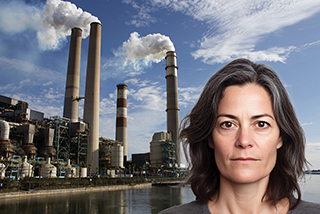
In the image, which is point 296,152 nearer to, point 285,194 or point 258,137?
point 285,194

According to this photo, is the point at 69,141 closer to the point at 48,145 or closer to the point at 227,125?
the point at 48,145

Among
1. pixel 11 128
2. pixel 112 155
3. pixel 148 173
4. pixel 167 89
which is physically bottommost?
pixel 148 173

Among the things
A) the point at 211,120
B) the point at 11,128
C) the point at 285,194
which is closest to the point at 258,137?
the point at 211,120

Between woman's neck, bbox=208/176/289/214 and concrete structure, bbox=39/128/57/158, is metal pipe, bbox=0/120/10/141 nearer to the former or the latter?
concrete structure, bbox=39/128/57/158

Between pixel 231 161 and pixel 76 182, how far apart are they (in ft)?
139

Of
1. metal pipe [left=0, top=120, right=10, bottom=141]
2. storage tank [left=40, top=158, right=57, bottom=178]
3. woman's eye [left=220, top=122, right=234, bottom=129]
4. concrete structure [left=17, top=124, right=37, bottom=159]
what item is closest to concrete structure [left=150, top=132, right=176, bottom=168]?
storage tank [left=40, top=158, right=57, bottom=178]

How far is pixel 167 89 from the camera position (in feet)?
230

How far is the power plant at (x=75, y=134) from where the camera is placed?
1661 inches

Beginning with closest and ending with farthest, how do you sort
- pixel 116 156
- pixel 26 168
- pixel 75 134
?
pixel 26 168, pixel 75 134, pixel 116 156

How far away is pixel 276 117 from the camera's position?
1618 millimetres

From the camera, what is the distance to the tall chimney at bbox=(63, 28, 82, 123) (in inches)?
2244

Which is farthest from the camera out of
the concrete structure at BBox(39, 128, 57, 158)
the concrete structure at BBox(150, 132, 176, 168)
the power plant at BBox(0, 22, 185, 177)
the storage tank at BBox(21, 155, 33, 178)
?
the concrete structure at BBox(150, 132, 176, 168)

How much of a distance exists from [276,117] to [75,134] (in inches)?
2179

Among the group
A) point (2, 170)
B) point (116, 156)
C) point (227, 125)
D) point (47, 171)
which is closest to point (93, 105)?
point (116, 156)
